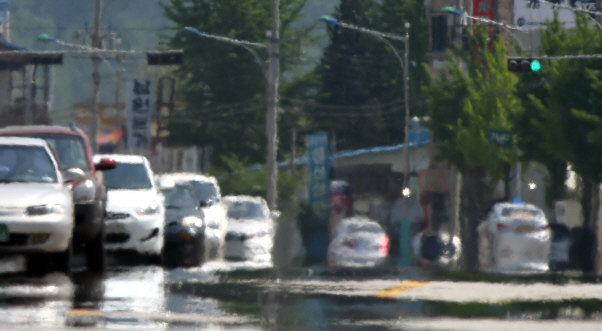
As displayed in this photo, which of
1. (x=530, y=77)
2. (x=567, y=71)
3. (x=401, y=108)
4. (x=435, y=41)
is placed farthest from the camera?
(x=401, y=108)

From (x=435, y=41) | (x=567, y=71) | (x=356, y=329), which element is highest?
(x=435, y=41)

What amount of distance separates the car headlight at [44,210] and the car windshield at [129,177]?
6676mm

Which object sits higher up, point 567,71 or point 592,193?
point 567,71

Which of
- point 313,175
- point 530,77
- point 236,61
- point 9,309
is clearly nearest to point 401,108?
point 236,61

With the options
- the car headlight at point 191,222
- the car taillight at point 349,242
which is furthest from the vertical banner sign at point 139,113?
the car headlight at point 191,222

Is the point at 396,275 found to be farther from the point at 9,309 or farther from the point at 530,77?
the point at 530,77

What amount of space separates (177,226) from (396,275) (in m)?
4.98

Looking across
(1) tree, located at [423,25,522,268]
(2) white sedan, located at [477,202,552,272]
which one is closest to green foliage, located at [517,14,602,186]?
(1) tree, located at [423,25,522,268]

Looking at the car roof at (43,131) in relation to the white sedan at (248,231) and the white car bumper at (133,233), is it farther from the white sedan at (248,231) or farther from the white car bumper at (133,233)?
the white sedan at (248,231)

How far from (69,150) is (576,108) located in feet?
75.6

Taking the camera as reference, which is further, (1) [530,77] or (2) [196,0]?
(2) [196,0]

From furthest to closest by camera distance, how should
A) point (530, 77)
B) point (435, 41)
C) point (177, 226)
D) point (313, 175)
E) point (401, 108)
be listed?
point (401, 108)
point (435, 41)
point (313, 175)
point (530, 77)
point (177, 226)

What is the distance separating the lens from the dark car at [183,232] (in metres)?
25.0

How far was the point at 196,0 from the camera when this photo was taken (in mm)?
74125
